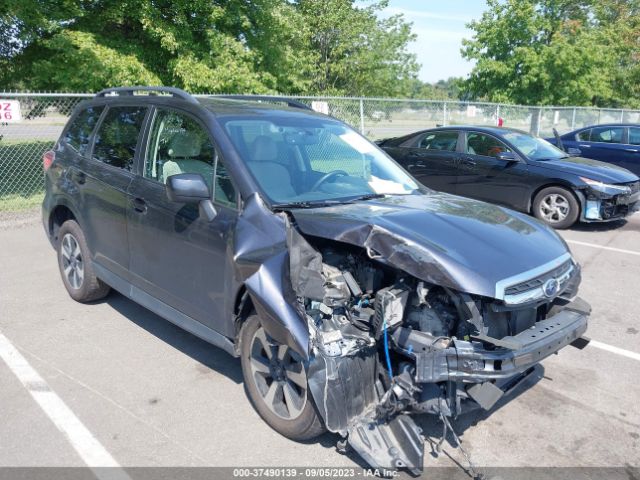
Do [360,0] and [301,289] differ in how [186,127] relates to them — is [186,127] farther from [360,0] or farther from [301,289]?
[360,0]

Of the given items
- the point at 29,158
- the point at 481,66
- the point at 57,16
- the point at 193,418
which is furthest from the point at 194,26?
the point at 481,66

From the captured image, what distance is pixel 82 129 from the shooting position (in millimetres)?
5277

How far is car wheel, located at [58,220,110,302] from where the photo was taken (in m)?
5.07

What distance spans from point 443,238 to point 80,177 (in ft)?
11.3

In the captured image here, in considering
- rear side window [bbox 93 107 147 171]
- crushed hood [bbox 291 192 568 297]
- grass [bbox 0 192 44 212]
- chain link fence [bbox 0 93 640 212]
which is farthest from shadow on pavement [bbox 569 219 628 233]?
grass [bbox 0 192 44 212]

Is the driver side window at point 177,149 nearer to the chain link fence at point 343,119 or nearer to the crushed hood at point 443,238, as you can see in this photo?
the crushed hood at point 443,238

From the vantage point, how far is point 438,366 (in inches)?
109

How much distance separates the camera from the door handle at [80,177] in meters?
4.91

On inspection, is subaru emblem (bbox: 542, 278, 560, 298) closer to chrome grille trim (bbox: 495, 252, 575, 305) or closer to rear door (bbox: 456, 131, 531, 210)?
chrome grille trim (bbox: 495, 252, 575, 305)

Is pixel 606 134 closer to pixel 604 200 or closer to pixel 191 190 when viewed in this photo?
pixel 604 200

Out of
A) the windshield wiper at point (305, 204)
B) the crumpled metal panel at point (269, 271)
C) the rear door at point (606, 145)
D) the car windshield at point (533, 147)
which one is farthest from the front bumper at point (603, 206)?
the crumpled metal panel at point (269, 271)

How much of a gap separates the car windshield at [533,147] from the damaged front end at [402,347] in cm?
680

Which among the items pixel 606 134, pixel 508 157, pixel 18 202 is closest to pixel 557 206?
pixel 508 157

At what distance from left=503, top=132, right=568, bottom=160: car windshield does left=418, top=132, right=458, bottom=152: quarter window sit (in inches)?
34.1
